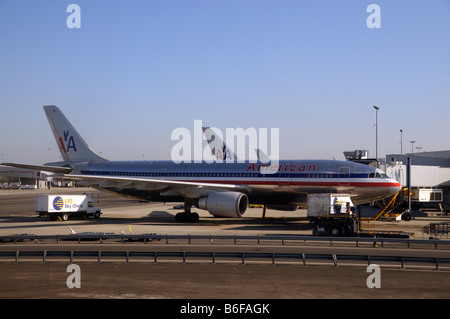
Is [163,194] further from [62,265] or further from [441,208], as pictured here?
[441,208]

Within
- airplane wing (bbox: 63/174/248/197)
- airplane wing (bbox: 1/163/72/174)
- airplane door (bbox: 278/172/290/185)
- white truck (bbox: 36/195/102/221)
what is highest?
airplane wing (bbox: 1/163/72/174)

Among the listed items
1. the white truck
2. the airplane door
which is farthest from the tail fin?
the airplane door

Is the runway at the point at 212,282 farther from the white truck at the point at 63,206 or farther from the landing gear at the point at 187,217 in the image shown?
the white truck at the point at 63,206

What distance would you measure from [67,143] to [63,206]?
811 cm

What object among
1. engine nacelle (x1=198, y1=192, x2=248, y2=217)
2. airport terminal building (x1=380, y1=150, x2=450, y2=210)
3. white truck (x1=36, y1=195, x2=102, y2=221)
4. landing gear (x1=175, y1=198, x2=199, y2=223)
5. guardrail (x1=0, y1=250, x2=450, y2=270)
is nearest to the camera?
guardrail (x1=0, y1=250, x2=450, y2=270)

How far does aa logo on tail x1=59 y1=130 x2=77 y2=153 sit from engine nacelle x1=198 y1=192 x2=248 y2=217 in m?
16.9

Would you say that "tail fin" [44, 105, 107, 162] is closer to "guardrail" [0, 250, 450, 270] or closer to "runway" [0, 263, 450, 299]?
"guardrail" [0, 250, 450, 270]

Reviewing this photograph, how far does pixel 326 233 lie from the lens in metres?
32.2

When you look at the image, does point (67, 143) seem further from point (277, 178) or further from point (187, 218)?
point (277, 178)

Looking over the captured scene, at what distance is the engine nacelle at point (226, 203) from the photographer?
3781 cm

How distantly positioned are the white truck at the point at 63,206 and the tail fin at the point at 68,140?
525 centimetres

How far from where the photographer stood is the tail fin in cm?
4931
